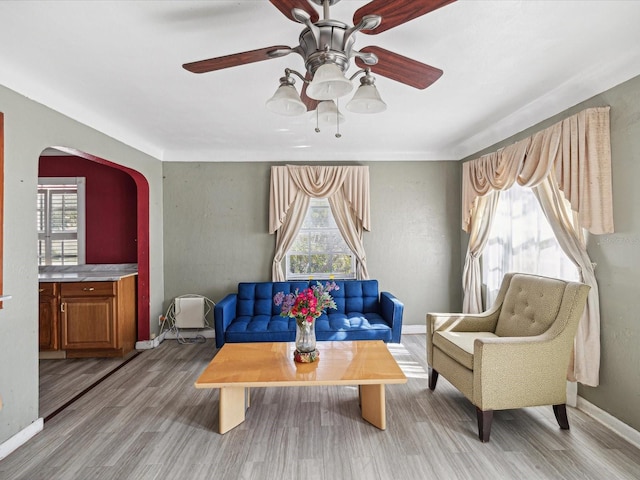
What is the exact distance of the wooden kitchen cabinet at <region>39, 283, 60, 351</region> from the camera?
3.61 m

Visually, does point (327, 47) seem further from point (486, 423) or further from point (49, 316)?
point (49, 316)

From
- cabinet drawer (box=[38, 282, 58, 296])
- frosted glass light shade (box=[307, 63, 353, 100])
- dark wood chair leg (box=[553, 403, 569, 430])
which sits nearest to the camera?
frosted glass light shade (box=[307, 63, 353, 100])

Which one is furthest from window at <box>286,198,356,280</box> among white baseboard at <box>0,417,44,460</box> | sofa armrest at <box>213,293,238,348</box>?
white baseboard at <box>0,417,44,460</box>

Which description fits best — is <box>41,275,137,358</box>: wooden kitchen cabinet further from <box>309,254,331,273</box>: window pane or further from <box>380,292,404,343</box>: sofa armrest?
<box>380,292,404,343</box>: sofa armrest

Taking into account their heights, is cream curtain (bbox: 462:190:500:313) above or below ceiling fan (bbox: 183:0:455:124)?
below

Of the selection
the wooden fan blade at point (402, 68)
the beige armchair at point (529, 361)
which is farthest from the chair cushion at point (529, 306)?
the wooden fan blade at point (402, 68)

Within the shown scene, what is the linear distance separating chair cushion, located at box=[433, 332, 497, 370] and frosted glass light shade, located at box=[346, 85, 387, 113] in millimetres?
1794

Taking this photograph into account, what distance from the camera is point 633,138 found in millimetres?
2225

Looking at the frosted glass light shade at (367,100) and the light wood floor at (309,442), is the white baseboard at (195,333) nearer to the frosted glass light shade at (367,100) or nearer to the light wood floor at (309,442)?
the light wood floor at (309,442)

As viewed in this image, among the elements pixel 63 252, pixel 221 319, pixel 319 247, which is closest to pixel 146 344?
pixel 221 319

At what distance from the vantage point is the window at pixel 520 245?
9.74 ft

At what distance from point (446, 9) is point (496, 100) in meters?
1.48

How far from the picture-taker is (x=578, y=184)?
2.48 meters

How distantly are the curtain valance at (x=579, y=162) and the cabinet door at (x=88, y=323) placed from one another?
4349mm
